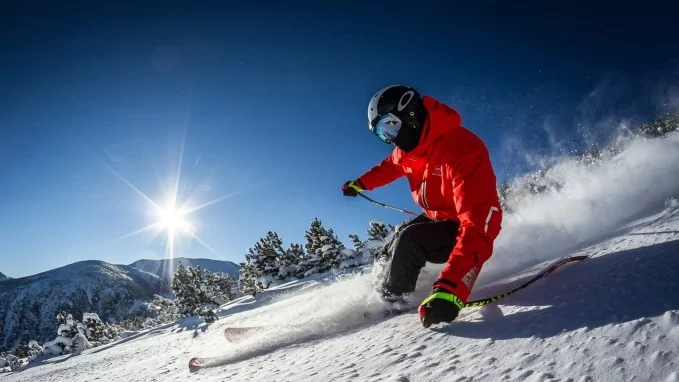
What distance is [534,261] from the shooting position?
4.32m

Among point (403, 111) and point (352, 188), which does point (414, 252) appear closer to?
point (403, 111)

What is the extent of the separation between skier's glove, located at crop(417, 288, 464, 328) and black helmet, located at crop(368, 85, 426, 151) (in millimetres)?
1766

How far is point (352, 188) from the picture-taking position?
6367 mm

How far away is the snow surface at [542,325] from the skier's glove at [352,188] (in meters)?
2.13

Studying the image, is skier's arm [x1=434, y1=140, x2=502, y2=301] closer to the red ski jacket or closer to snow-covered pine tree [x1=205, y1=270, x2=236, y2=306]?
the red ski jacket

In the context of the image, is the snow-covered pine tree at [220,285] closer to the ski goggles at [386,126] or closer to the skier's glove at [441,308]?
the ski goggles at [386,126]

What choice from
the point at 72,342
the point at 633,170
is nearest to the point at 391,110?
the point at 633,170

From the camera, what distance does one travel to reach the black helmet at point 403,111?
3777 mm

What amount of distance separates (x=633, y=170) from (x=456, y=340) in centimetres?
530

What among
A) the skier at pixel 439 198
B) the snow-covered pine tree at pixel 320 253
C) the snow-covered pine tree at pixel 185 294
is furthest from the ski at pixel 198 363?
the snow-covered pine tree at pixel 185 294

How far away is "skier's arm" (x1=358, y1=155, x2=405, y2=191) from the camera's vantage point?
19.4ft

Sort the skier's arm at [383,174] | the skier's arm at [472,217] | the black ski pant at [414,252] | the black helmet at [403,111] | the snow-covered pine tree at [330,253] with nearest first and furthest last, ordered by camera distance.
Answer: the skier's arm at [472,217], the black ski pant at [414,252], the black helmet at [403,111], the skier's arm at [383,174], the snow-covered pine tree at [330,253]

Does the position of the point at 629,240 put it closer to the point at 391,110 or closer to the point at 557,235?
the point at 557,235

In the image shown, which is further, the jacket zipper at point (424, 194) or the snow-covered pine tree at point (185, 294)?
the snow-covered pine tree at point (185, 294)
